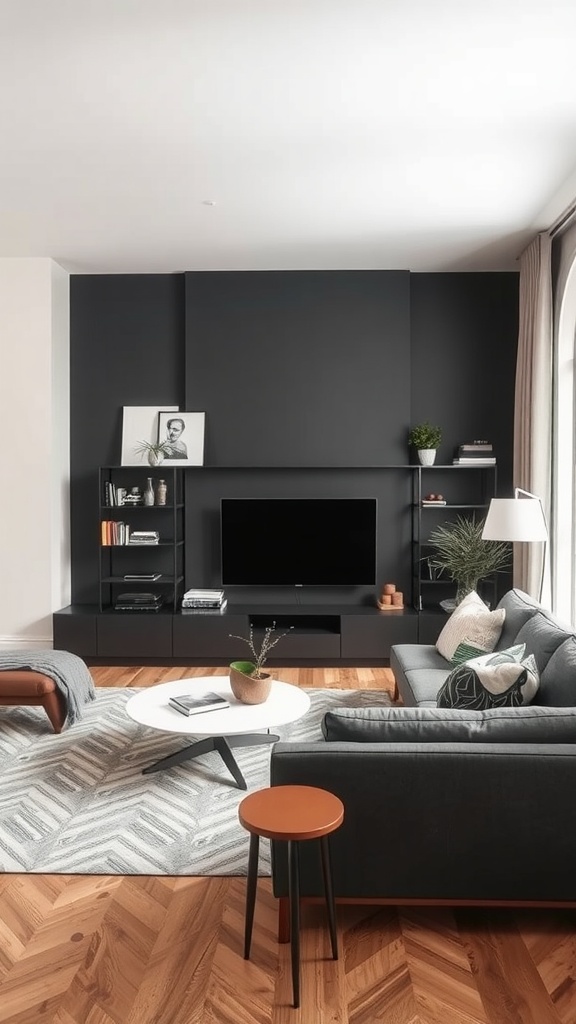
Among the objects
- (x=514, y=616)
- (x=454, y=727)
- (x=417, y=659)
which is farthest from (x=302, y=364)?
(x=454, y=727)

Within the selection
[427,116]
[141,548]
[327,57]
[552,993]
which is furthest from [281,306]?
[552,993]

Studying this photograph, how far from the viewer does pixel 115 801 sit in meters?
3.25

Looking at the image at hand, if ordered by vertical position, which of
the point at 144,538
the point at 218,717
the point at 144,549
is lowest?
the point at 218,717

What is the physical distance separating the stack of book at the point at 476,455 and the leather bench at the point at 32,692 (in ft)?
10.7

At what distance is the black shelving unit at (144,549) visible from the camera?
5887mm

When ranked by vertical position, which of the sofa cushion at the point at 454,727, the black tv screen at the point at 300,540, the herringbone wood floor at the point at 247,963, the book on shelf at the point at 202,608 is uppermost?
the black tv screen at the point at 300,540

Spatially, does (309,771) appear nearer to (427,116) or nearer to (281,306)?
(427,116)

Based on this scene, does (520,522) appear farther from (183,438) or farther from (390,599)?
(183,438)

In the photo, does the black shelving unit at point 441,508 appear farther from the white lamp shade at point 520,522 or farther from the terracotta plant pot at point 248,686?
the terracotta plant pot at point 248,686

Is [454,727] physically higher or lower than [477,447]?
lower

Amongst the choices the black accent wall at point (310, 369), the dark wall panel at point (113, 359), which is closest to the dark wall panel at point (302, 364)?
the black accent wall at point (310, 369)

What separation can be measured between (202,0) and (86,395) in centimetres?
376

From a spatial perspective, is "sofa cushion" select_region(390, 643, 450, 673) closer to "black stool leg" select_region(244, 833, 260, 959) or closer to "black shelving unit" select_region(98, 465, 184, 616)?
"black stool leg" select_region(244, 833, 260, 959)

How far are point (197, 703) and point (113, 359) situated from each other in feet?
11.0
